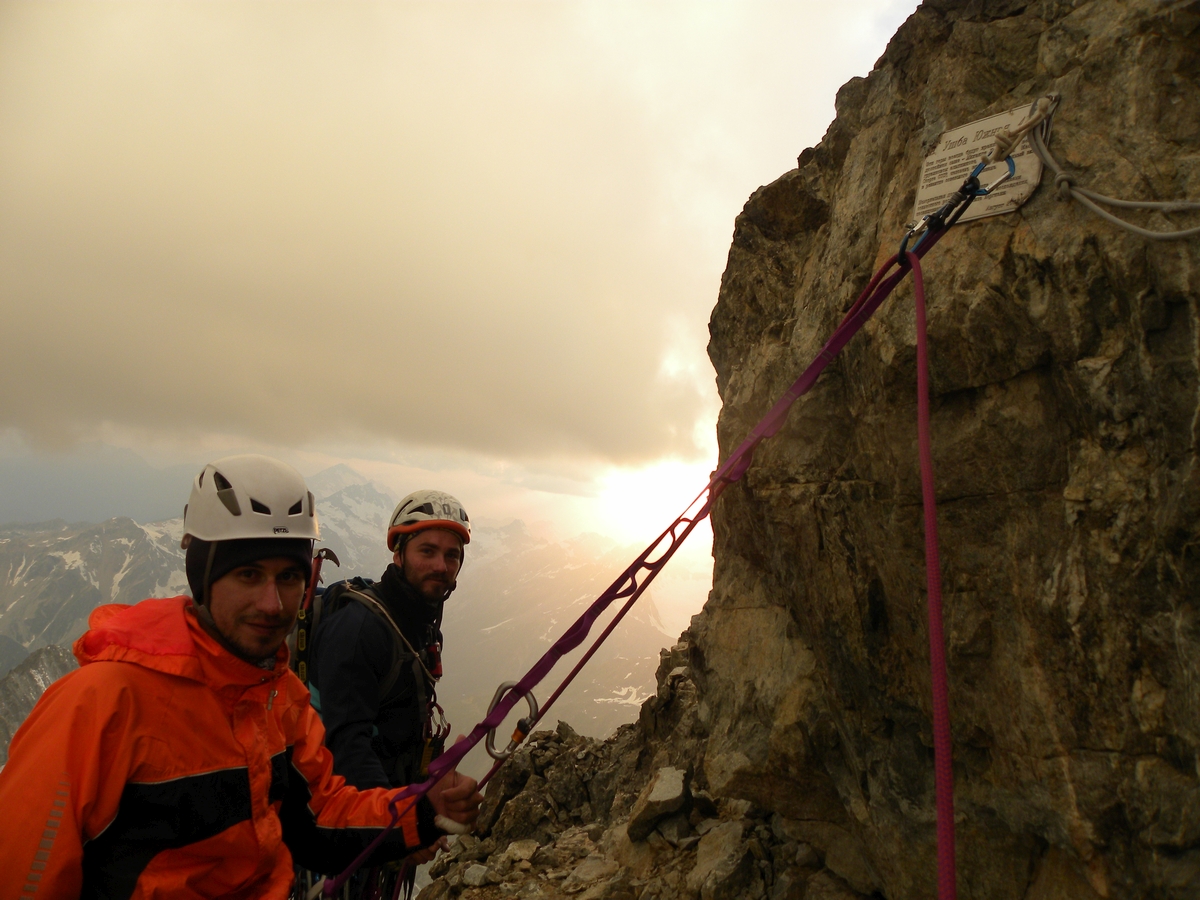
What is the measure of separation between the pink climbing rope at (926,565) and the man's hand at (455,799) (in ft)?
0.26

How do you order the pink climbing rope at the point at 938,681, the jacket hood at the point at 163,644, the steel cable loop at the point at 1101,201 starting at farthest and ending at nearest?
the steel cable loop at the point at 1101,201 < the jacket hood at the point at 163,644 < the pink climbing rope at the point at 938,681

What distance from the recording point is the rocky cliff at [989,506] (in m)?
2.82

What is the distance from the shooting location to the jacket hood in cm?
234

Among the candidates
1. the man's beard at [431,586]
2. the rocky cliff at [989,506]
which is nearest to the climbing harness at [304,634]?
the man's beard at [431,586]

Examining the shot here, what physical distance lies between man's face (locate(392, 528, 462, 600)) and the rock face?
2.92 metres

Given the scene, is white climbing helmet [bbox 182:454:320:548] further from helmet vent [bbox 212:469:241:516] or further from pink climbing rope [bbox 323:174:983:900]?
pink climbing rope [bbox 323:174:983:900]

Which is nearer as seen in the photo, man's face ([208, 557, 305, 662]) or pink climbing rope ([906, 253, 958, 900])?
pink climbing rope ([906, 253, 958, 900])

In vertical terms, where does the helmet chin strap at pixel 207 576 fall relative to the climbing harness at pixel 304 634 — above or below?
above

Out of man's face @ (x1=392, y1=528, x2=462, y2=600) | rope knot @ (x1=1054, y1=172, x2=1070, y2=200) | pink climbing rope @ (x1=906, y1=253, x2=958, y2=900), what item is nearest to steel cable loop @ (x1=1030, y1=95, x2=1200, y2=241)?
rope knot @ (x1=1054, y1=172, x2=1070, y2=200)

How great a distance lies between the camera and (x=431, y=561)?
17.7ft

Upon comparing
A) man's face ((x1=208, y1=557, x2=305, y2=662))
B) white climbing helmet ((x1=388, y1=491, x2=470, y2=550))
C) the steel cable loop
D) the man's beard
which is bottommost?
the man's beard

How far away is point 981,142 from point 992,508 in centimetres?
235

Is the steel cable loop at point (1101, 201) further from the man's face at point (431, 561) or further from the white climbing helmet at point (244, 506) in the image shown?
the man's face at point (431, 561)

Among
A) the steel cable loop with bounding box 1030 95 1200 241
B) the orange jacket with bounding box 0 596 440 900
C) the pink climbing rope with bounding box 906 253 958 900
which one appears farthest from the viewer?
the steel cable loop with bounding box 1030 95 1200 241
